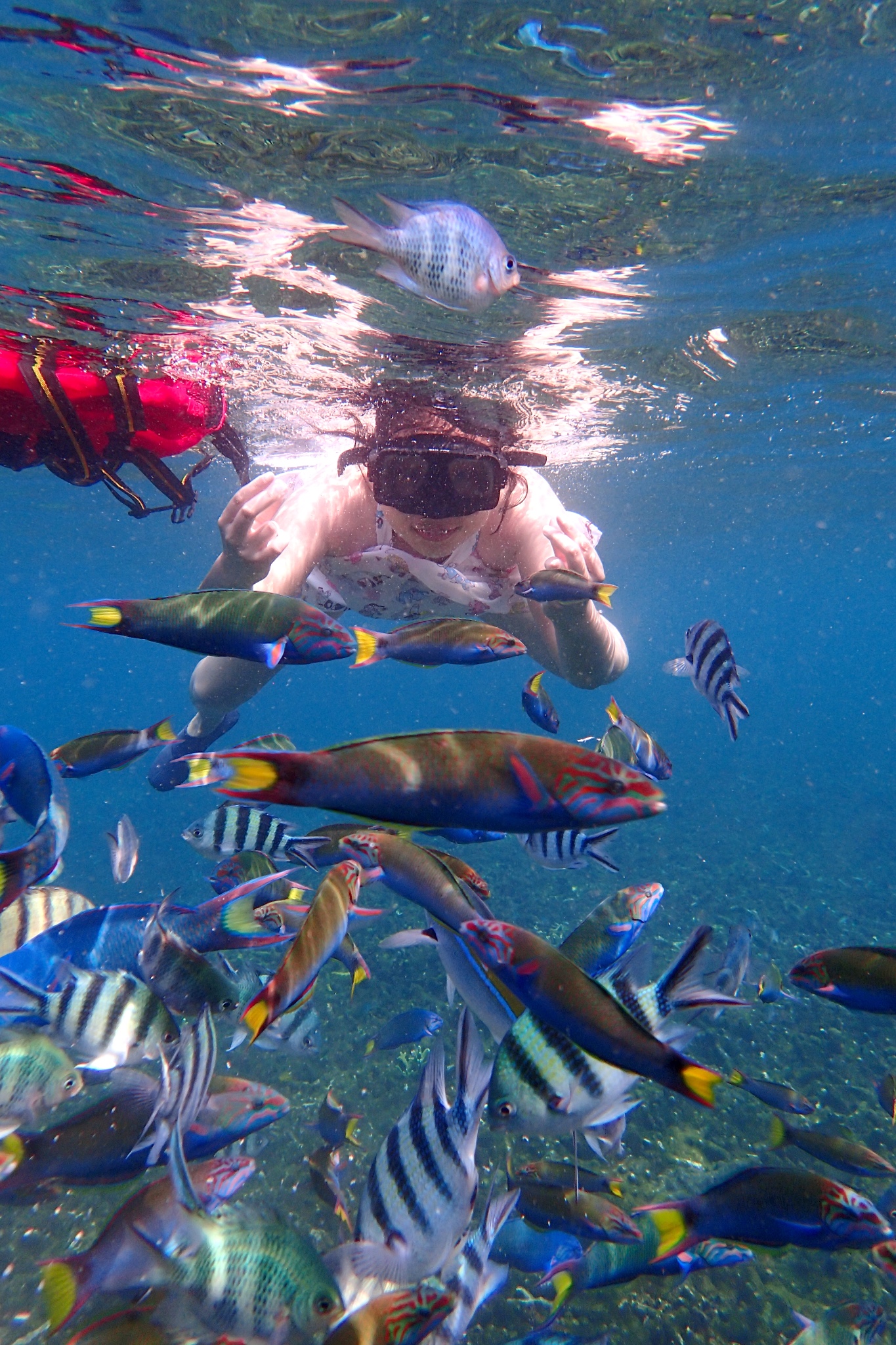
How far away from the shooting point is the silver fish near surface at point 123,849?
480 centimetres

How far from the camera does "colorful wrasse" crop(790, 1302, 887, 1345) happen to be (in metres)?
3.18

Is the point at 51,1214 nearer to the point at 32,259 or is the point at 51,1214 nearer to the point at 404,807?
the point at 404,807

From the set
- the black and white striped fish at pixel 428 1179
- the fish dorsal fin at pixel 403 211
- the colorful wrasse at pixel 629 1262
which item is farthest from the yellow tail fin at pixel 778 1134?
the fish dorsal fin at pixel 403 211

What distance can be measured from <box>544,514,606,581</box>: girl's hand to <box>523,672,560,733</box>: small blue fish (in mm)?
1192

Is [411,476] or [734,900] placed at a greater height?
[411,476]

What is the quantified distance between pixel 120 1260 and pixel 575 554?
182 inches

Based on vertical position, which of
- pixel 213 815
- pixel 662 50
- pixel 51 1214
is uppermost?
pixel 662 50

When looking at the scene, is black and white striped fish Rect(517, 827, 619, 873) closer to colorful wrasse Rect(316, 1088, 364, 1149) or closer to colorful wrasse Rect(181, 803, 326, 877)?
colorful wrasse Rect(181, 803, 326, 877)

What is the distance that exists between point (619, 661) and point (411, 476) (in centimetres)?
282

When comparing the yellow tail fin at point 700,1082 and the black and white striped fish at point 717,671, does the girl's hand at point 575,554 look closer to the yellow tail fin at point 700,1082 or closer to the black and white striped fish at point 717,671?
the black and white striped fish at point 717,671

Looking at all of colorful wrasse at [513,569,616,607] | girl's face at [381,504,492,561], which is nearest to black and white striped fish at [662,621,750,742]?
colorful wrasse at [513,569,616,607]

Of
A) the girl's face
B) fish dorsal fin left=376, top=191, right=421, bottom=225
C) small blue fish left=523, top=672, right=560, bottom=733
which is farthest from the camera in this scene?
the girl's face

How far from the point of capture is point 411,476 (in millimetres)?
6422

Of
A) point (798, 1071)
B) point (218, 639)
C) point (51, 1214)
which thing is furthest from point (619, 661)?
point (51, 1214)
